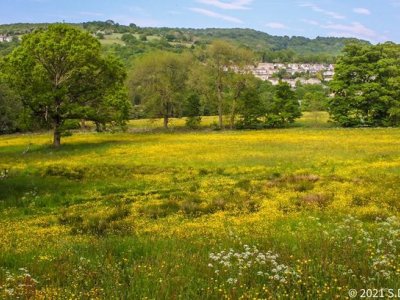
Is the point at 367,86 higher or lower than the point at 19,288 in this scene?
higher

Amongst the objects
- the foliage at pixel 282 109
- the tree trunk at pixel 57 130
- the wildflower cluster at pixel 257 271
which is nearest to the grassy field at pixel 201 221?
the wildflower cluster at pixel 257 271

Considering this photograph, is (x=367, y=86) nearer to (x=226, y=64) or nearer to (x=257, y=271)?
(x=226, y=64)

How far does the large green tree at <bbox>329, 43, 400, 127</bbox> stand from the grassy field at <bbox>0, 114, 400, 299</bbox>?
32552mm

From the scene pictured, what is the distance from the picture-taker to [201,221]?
17.7 metres

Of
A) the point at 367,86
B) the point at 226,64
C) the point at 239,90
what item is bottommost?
the point at 239,90

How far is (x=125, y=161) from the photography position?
39.9m

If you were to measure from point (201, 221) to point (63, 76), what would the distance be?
39.8 meters

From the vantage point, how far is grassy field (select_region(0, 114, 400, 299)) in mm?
7508

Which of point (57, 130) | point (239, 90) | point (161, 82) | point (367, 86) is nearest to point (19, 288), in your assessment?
point (57, 130)

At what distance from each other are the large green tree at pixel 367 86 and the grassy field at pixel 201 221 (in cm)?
3255

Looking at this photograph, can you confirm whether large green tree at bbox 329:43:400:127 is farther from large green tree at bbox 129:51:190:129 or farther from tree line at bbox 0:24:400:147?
large green tree at bbox 129:51:190:129

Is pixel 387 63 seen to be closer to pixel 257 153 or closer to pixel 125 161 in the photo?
pixel 257 153

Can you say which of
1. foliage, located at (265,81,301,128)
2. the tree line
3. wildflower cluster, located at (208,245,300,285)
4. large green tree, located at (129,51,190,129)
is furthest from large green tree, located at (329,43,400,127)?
wildflower cluster, located at (208,245,300,285)

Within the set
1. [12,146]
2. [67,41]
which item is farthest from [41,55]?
[12,146]
